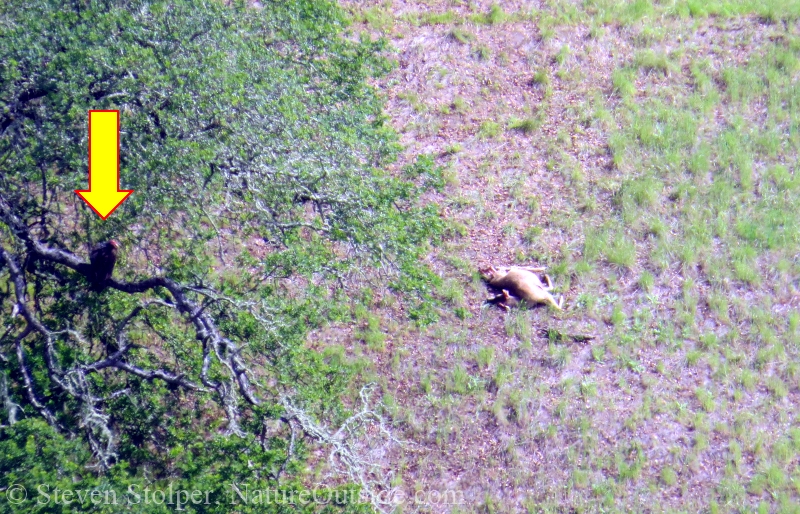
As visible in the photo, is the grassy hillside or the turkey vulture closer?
the turkey vulture

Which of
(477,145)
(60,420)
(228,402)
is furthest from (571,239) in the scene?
(60,420)

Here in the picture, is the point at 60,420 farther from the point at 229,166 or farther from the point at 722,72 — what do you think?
the point at 722,72

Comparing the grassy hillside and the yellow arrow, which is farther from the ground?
the yellow arrow

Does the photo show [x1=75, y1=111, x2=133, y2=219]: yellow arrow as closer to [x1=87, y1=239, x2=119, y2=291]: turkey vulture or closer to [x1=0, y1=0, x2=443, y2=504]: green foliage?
[x1=0, y1=0, x2=443, y2=504]: green foliage

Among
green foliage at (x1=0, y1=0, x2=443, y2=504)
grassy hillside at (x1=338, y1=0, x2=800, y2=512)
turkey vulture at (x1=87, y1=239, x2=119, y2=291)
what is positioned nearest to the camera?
green foliage at (x1=0, y1=0, x2=443, y2=504)

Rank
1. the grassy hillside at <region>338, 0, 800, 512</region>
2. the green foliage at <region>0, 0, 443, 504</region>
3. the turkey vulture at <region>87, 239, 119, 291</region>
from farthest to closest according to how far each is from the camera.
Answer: the grassy hillside at <region>338, 0, 800, 512</region>
the turkey vulture at <region>87, 239, 119, 291</region>
the green foliage at <region>0, 0, 443, 504</region>

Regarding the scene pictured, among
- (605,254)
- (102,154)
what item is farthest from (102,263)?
(605,254)

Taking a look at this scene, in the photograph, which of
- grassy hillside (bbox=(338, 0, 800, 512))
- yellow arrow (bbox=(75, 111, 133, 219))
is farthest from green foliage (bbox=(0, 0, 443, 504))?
grassy hillside (bbox=(338, 0, 800, 512))

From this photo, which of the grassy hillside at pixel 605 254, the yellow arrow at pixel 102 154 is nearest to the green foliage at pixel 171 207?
the yellow arrow at pixel 102 154
